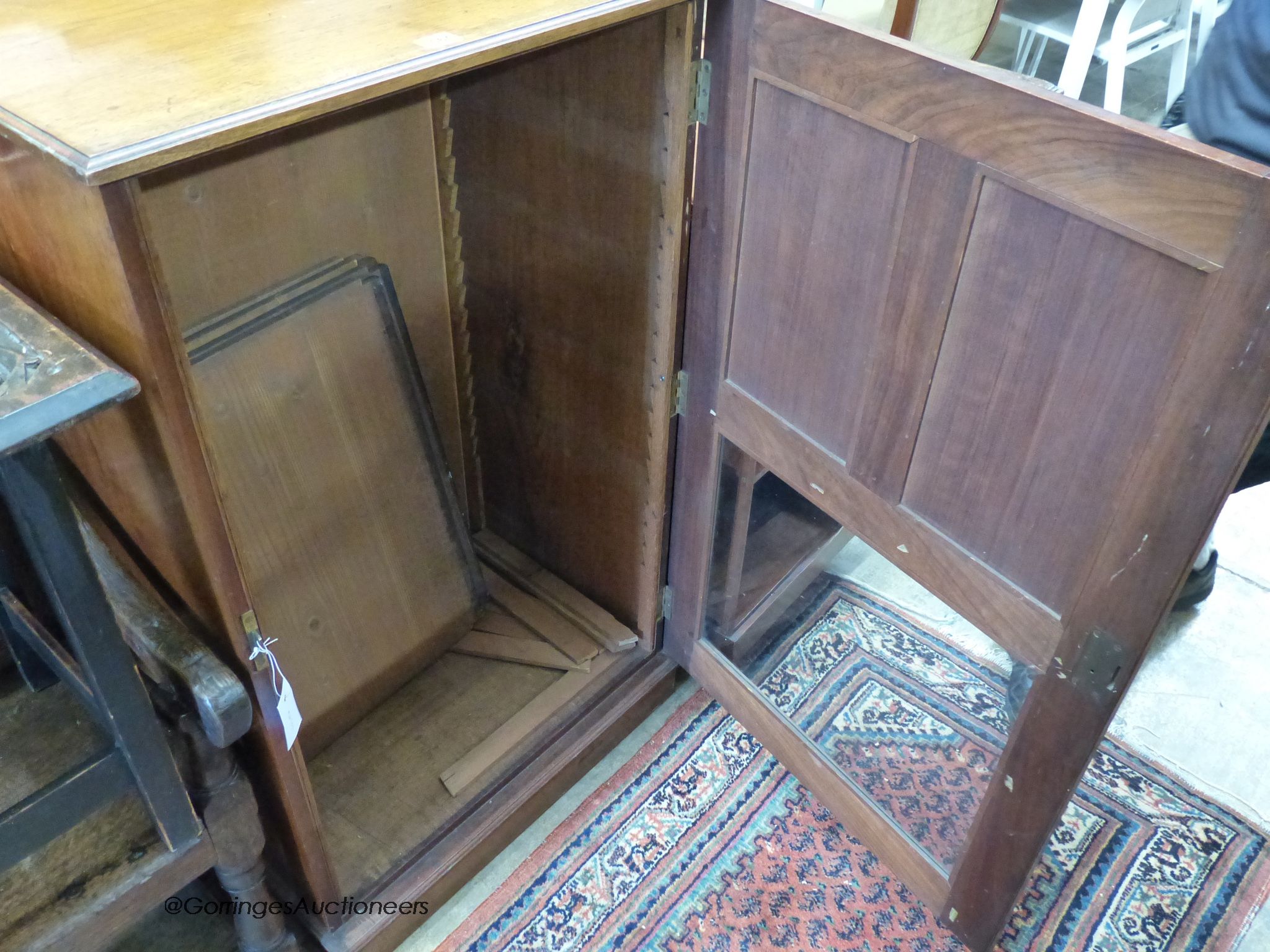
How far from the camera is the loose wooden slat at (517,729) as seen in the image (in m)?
1.45

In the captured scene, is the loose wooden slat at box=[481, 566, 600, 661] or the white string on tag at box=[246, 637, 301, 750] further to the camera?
the loose wooden slat at box=[481, 566, 600, 661]

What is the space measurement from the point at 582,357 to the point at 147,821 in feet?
2.59

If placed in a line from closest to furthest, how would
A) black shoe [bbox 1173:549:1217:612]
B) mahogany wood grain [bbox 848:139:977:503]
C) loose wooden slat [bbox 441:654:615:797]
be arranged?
mahogany wood grain [bbox 848:139:977:503], loose wooden slat [bbox 441:654:615:797], black shoe [bbox 1173:549:1217:612]

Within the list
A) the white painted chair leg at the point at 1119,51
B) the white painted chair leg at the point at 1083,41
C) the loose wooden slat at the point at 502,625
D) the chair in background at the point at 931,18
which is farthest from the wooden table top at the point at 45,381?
the white painted chair leg at the point at 1119,51

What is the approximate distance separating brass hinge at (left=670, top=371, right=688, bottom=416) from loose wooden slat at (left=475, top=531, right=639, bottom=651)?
1.50 ft

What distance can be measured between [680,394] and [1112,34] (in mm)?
2239

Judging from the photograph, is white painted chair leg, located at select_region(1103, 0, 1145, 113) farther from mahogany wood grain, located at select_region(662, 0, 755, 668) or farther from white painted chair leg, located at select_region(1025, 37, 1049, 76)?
mahogany wood grain, located at select_region(662, 0, 755, 668)

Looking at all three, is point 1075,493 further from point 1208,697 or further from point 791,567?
point 1208,697

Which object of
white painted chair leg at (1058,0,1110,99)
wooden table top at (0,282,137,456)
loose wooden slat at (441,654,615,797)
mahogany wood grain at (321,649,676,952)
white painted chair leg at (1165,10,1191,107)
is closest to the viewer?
wooden table top at (0,282,137,456)

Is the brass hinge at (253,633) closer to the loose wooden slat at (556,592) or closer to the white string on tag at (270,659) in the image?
the white string on tag at (270,659)

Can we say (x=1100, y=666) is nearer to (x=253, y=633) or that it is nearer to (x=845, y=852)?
(x=845, y=852)

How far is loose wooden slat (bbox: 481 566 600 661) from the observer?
1.63 m

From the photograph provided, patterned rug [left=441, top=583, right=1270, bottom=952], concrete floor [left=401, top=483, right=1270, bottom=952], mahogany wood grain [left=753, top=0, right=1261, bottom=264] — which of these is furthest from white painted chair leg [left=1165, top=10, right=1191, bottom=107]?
mahogany wood grain [left=753, top=0, right=1261, bottom=264]

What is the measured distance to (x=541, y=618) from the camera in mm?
1681
